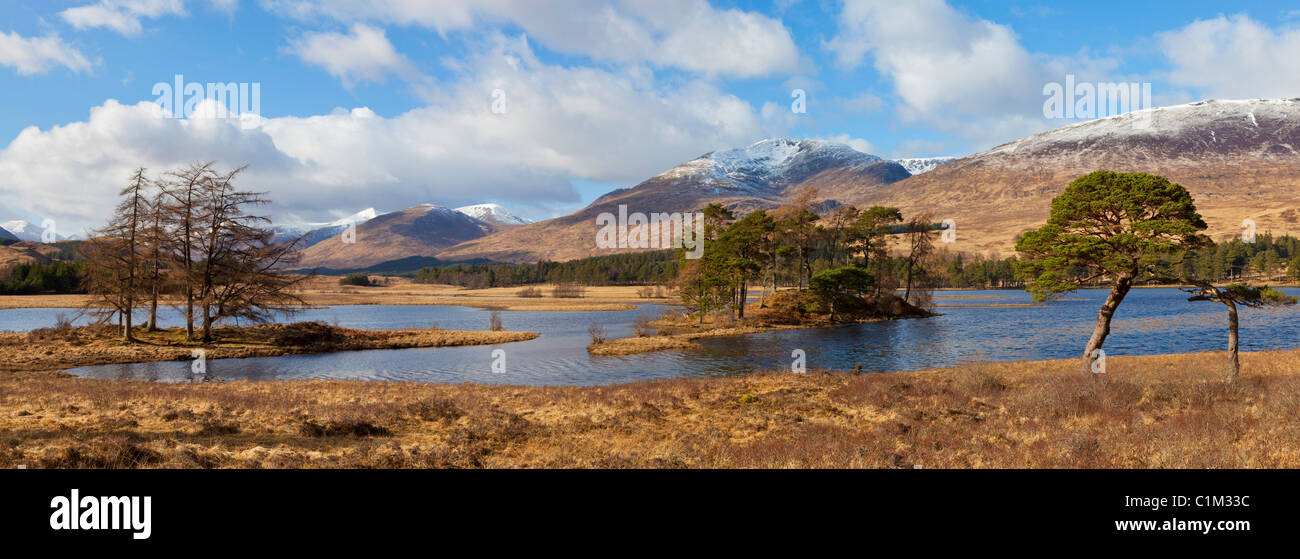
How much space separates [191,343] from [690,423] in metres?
45.8

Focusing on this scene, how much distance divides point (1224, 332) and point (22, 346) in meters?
98.0

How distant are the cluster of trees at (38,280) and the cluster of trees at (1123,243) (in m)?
178

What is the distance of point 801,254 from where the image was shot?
259 feet

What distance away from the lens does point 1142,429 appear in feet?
46.7

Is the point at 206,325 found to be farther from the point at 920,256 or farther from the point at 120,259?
the point at 920,256

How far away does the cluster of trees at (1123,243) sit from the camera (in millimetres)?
23500

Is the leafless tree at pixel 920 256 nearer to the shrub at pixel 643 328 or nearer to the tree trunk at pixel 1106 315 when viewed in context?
the shrub at pixel 643 328

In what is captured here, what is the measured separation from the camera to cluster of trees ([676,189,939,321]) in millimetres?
66562

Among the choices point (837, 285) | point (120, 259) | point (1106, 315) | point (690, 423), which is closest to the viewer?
point (690, 423)
